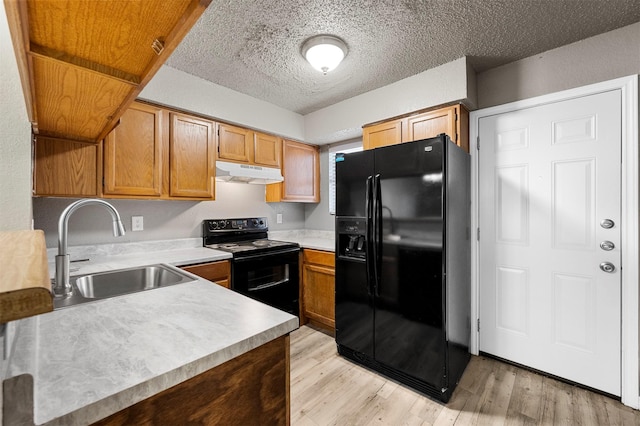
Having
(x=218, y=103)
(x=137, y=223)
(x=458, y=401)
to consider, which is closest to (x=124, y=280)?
(x=137, y=223)

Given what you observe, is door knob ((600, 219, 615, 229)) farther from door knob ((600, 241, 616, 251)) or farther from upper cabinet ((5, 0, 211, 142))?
upper cabinet ((5, 0, 211, 142))

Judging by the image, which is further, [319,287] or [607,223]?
[319,287]

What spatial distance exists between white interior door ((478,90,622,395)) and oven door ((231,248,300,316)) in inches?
68.7

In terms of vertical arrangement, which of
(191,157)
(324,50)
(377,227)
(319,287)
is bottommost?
(319,287)

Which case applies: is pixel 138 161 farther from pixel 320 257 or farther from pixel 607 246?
pixel 607 246

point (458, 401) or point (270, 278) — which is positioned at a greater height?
point (270, 278)

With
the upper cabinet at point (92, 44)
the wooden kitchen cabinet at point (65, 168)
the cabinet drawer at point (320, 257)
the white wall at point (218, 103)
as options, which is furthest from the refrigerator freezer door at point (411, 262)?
the wooden kitchen cabinet at point (65, 168)

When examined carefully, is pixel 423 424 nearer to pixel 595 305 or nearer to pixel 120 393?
pixel 595 305

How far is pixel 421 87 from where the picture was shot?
96.0 inches

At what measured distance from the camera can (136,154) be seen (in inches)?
86.7

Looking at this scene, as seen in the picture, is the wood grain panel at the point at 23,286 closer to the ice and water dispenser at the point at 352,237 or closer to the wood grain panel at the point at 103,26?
the wood grain panel at the point at 103,26

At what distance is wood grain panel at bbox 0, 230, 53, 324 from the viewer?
0.95 feet

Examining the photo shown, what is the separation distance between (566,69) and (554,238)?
4.10 feet

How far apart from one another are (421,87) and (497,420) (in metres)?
2.46
